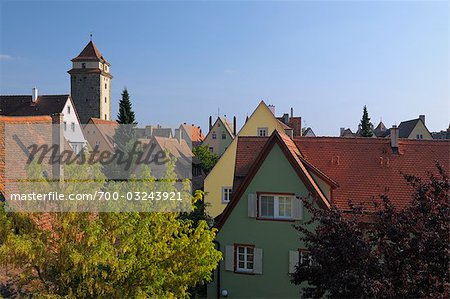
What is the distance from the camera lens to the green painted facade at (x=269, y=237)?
17.5m

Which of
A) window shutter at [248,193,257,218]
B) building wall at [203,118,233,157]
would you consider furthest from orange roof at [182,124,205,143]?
window shutter at [248,193,257,218]

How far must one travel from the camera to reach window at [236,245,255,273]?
1808 centimetres

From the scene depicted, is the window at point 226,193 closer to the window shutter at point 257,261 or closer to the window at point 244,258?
the window at point 244,258

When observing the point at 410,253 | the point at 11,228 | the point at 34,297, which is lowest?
the point at 34,297

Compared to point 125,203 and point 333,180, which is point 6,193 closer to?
point 125,203

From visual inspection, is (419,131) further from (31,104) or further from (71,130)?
(31,104)

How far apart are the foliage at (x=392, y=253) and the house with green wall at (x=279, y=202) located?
5809 millimetres

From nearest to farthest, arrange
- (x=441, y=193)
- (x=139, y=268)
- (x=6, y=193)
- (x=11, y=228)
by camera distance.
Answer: (x=11, y=228), (x=139, y=268), (x=6, y=193), (x=441, y=193)

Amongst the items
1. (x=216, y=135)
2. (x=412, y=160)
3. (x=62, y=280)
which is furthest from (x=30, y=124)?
(x=216, y=135)

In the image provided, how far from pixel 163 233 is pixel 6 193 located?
13.3ft

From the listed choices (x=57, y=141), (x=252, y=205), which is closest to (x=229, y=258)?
(x=252, y=205)

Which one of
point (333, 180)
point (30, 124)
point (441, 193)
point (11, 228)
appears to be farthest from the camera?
point (333, 180)

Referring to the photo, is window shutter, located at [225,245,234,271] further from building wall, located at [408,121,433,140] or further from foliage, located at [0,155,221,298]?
building wall, located at [408,121,433,140]

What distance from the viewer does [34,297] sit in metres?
9.09
